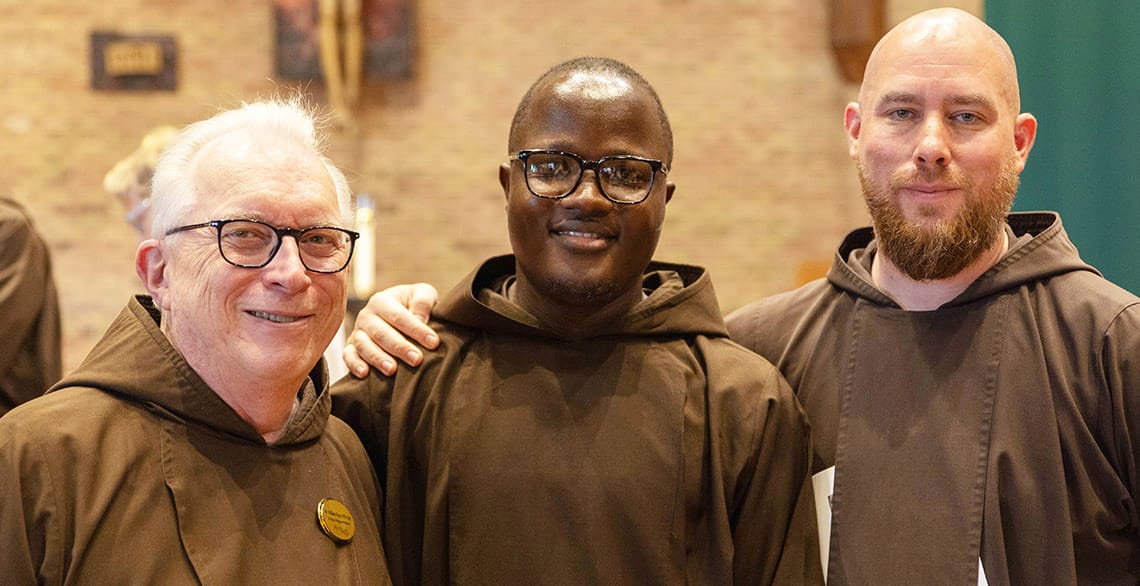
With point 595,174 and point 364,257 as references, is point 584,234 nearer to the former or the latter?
point 595,174

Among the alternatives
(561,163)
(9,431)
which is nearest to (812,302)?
(561,163)

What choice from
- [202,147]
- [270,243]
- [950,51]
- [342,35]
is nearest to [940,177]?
[950,51]

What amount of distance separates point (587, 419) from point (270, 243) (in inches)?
31.8

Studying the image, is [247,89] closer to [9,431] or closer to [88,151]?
[88,151]

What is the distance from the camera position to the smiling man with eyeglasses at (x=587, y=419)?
257cm

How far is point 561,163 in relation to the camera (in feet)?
8.54

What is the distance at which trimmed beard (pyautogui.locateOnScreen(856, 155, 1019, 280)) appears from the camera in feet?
9.13

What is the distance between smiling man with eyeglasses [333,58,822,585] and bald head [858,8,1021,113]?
2.10ft

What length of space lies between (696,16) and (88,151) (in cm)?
458

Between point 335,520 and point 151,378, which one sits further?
point 335,520

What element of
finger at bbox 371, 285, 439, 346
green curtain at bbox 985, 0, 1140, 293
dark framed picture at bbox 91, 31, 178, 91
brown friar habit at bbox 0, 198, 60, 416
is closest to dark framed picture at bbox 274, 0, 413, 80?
dark framed picture at bbox 91, 31, 178, 91

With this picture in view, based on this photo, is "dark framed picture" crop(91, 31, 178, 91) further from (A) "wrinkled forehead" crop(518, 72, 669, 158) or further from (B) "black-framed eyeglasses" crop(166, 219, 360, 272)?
(B) "black-framed eyeglasses" crop(166, 219, 360, 272)

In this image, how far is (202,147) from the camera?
90.6 inches

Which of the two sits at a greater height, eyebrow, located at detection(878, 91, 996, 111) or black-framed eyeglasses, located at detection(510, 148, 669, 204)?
eyebrow, located at detection(878, 91, 996, 111)
